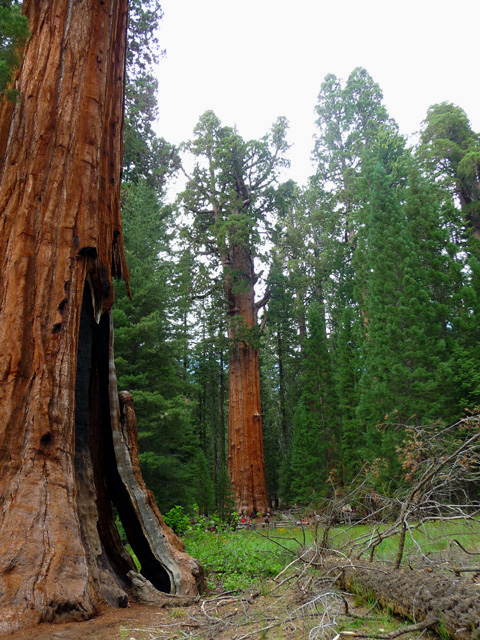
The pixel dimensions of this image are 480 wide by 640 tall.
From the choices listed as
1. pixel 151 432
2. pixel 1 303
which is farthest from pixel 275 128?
pixel 1 303

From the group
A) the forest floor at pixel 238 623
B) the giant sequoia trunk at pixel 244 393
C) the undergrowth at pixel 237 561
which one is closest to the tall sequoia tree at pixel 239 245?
the giant sequoia trunk at pixel 244 393

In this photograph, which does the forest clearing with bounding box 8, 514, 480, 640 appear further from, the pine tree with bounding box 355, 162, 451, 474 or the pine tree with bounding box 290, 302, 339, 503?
the pine tree with bounding box 290, 302, 339, 503

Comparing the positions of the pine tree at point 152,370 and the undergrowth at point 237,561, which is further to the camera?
the pine tree at point 152,370

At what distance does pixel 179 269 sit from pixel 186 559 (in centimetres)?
1315

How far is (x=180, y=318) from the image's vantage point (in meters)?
17.6

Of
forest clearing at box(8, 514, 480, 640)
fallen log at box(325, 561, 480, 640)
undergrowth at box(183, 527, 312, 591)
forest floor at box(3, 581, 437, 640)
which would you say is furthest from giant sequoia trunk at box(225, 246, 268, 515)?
fallen log at box(325, 561, 480, 640)

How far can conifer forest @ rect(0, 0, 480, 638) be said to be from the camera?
3.37m

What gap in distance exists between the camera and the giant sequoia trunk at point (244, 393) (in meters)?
15.3

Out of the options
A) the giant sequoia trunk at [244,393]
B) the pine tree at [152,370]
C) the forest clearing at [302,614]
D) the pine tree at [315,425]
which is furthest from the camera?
the pine tree at [315,425]

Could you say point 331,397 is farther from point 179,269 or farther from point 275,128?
point 275,128

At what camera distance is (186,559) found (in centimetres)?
410

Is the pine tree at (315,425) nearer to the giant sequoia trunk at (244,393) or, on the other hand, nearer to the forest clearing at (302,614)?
the giant sequoia trunk at (244,393)

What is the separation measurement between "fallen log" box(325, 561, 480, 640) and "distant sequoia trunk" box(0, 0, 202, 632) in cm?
167

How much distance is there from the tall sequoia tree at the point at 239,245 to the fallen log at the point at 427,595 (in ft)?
41.5
